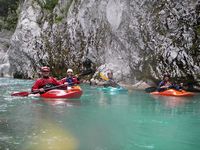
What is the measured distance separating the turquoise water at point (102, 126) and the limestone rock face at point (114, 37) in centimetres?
667

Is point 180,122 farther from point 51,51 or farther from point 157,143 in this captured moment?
point 51,51

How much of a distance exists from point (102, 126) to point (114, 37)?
17037 mm

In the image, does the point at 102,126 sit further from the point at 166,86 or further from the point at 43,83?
the point at 166,86

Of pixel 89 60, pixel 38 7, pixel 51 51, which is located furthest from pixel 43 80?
pixel 38 7

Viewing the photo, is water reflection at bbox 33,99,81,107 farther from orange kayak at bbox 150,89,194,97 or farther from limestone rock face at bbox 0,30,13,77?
limestone rock face at bbox 0,30,13,77

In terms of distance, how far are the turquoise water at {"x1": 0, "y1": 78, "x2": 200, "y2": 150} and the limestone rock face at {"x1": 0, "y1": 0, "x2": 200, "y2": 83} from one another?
262 inches

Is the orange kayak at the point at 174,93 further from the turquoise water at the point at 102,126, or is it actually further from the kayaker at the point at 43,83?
the kayaker at the point at 43,83

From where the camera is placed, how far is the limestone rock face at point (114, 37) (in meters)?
18.6

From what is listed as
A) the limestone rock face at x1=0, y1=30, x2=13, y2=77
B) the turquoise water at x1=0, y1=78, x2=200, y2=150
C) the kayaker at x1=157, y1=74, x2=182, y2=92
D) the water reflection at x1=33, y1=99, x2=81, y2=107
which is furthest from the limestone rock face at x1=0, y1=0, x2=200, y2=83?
the water reflection at x1=33, y1=99, x2=81, y2=107

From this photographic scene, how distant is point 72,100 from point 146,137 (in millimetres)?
7089

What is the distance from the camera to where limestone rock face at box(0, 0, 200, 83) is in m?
18.6

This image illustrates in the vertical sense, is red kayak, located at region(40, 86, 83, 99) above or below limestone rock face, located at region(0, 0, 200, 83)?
below

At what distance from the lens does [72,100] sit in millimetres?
14266

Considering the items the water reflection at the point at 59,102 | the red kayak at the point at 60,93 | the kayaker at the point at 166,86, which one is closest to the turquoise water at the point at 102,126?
the water reflection at the point at 59,102
